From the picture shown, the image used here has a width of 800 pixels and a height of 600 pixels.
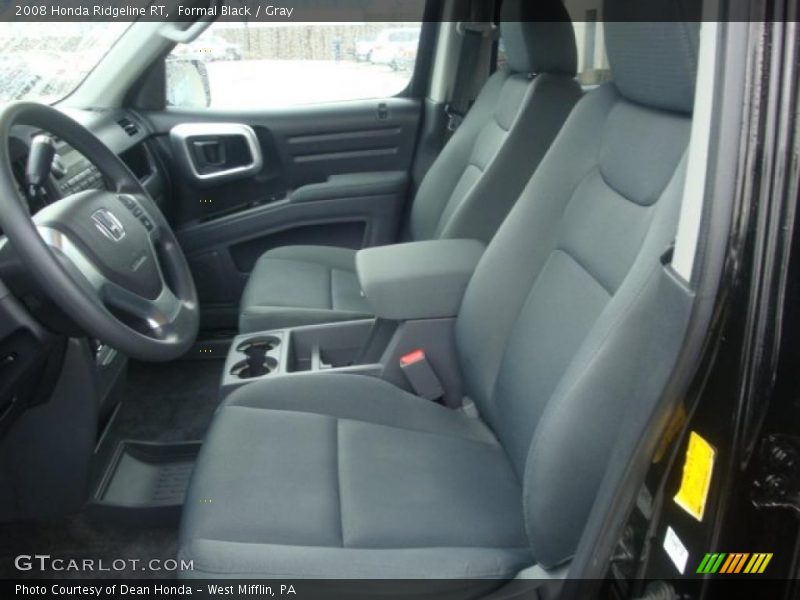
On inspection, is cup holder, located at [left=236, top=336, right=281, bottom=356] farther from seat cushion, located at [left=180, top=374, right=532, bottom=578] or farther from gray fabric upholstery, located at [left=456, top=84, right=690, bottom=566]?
gray fabric upholstery, located at [left=456, top=84, right=690, bottom=566]

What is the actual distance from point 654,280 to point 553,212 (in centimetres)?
46

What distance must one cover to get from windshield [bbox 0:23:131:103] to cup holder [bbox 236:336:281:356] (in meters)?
0.77

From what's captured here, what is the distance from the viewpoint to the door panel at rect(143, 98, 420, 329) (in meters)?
2.56

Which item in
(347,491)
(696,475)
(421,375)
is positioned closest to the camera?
(696,475)

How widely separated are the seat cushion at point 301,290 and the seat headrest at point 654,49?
933mm

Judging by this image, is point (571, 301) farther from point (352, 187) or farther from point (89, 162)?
point (352, 187)

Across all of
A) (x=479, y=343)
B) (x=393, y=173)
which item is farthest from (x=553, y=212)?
(x=393, y=173)

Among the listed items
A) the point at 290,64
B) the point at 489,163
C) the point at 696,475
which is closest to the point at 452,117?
the point at 290,64

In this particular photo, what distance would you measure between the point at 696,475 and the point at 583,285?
0.48 meters

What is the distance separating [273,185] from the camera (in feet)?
8.74

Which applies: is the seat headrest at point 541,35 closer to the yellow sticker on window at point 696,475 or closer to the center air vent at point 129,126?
the center air vent at point 129,126

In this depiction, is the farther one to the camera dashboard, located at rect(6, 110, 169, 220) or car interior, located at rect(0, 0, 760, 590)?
dashboard, located at rect(6, 110, 169, 220)

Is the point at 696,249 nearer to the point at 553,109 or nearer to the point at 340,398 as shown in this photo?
the point at 340,398

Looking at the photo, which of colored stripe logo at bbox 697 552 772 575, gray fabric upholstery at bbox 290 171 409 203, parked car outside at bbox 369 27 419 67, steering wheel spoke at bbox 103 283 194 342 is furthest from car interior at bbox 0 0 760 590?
parked car outside at bbox 369 27 419 67
